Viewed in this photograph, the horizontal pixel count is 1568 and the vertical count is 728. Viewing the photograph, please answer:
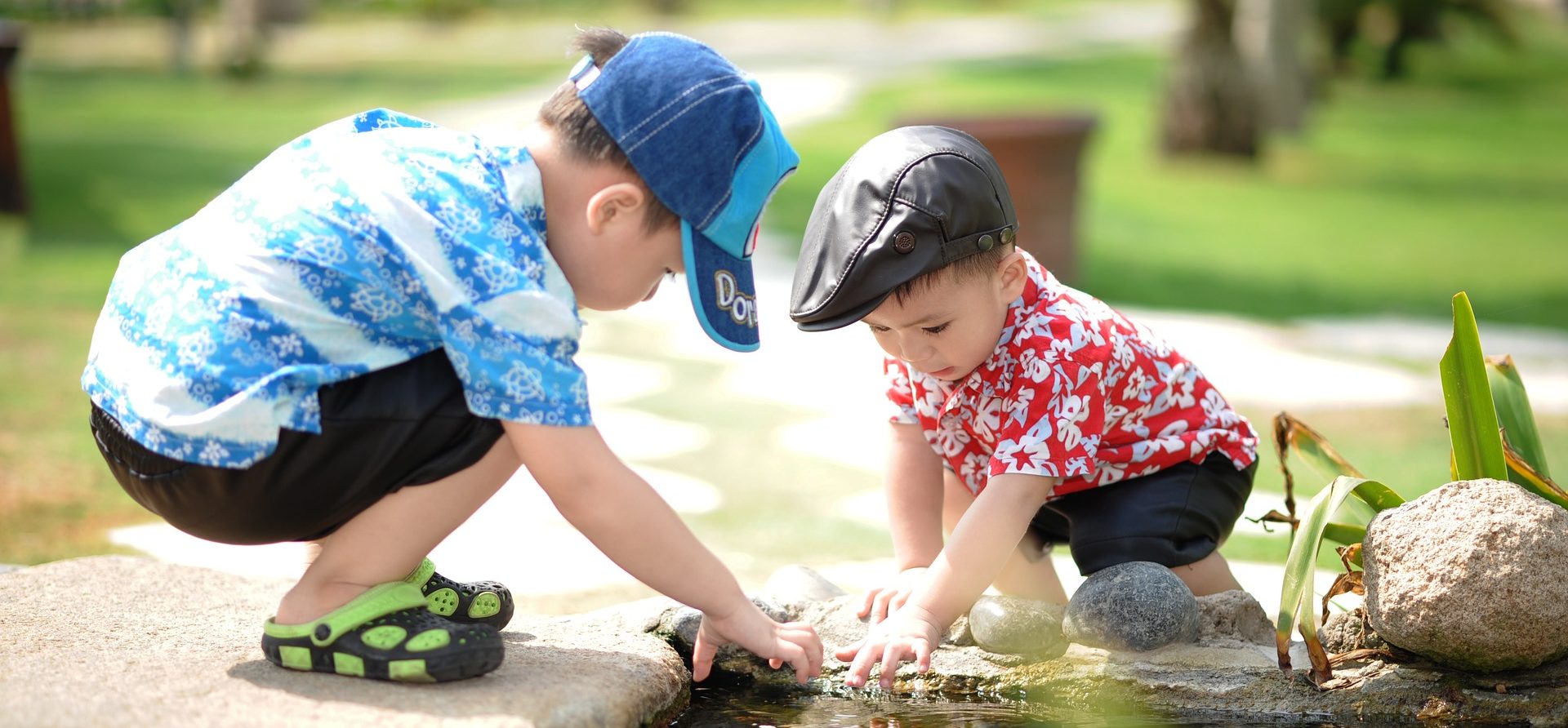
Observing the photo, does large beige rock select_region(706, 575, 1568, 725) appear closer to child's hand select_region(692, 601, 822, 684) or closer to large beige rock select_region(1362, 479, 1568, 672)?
large beige rock select_region(1362, 479, 1568, 672)

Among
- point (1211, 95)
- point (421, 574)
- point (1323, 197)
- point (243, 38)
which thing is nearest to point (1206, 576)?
point (421, 574)

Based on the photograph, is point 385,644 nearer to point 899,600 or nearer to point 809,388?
point 899,600

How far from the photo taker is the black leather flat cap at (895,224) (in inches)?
83.2

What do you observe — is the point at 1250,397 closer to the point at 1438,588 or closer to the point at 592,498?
the point at 1438,588

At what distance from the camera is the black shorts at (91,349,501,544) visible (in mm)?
1876

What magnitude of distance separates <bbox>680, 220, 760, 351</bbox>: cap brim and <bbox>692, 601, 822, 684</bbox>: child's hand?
369mm

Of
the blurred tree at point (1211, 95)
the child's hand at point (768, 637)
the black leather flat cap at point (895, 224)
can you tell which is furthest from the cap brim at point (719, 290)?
the blurred tree at point (1211, 95)

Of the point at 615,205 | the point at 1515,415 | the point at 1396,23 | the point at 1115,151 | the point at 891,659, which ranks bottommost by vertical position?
the point at 891,659

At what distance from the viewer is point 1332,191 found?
10.2 metres

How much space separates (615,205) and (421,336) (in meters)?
0.30

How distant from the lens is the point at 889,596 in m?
2.35

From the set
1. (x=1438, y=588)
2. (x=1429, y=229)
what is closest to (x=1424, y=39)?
(x=1429, y=229)

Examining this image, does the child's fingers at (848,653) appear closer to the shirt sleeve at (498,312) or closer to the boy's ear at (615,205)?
the shirt sleeve at (498,312)

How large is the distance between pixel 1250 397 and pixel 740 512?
6.00ft
